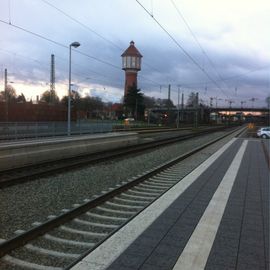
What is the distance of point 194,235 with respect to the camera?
647 cm

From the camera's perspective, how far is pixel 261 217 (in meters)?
7.91

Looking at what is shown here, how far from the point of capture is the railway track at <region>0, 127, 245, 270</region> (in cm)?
554

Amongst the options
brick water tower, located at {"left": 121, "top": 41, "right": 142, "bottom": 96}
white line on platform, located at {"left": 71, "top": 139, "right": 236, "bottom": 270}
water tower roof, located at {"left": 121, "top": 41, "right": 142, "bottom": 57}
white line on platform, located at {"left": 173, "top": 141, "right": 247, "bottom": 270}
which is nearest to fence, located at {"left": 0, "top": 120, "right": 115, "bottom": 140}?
white line on platform, located at {"left": 71, "top": 139, "right": 236, "bottom": 270}

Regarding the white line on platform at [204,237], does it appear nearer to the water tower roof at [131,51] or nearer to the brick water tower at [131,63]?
the brick water tower at [131,63]

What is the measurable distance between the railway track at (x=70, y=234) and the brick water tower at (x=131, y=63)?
11518cm

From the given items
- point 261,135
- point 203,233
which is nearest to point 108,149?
point 203,233

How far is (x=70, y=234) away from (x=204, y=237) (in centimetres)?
214

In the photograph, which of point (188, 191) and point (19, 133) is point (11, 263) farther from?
point (19, 133)

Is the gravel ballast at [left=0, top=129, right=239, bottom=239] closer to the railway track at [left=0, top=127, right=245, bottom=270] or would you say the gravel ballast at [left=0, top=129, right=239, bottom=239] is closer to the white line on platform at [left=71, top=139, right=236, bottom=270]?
the railway track at [left=0, top=127, right=245, bottom=270]

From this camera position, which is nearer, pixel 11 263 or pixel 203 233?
pixel 11 263

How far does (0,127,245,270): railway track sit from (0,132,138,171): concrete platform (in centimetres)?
691

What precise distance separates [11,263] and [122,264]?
55.8 inches

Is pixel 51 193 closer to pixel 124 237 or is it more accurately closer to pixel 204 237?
pixel 124 237

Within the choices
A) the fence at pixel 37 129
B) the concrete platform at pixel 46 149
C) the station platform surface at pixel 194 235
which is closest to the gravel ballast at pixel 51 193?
the station platform surface at pixel 194 235
